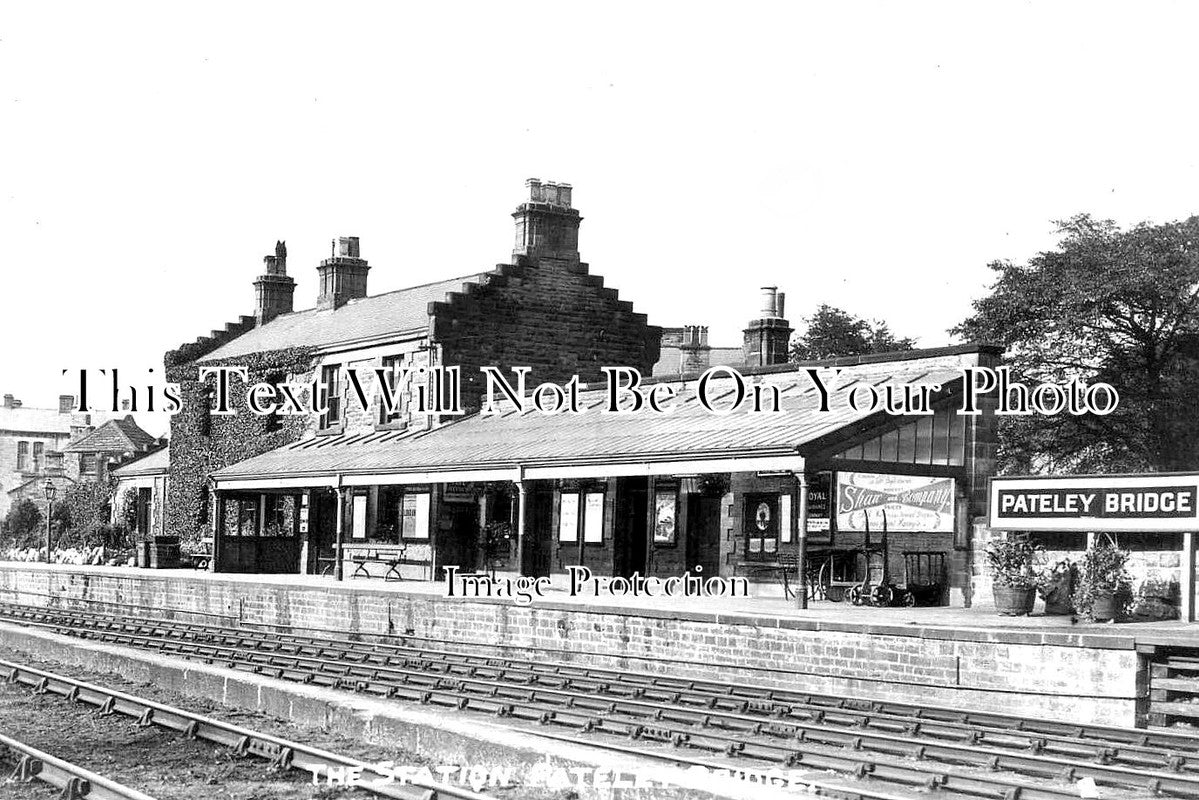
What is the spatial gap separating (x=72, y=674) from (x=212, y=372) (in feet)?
78.3

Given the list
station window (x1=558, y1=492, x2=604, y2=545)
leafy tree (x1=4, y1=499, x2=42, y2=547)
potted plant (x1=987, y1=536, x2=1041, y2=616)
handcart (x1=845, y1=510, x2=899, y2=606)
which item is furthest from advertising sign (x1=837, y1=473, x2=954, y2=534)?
leafy tree (x1=4, y1=499, x2=42, y2=547)

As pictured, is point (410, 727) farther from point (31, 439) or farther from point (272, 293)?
point (31, 439)

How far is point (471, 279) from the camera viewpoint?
119 ft

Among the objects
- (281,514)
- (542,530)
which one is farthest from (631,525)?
(281,514)

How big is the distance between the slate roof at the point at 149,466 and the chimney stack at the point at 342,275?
7.61 metres

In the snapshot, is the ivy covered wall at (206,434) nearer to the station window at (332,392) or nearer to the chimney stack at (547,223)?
the station window at (332,392)

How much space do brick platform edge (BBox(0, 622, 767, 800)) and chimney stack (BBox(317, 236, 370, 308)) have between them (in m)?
23.3

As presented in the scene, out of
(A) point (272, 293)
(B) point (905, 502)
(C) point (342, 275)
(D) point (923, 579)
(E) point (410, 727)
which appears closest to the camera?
(E) point (410, 727)

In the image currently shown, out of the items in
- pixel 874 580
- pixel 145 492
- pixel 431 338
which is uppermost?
pixel 431 338

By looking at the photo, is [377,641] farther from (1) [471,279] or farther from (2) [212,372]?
(2) [212,372]

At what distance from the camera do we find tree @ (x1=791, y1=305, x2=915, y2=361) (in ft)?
184

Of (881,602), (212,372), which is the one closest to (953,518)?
(881,602)

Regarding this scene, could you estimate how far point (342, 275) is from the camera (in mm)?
41969

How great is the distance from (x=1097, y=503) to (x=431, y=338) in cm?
1795
